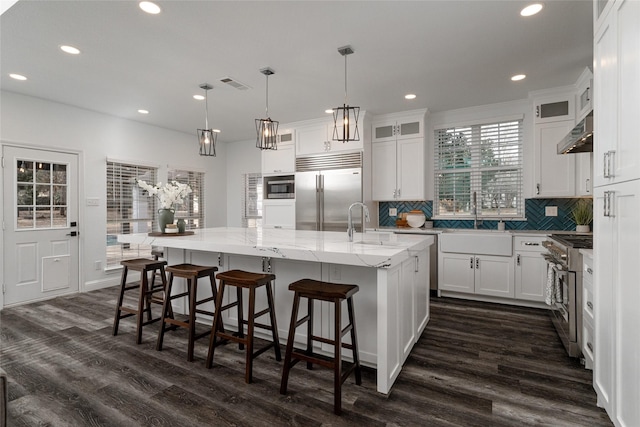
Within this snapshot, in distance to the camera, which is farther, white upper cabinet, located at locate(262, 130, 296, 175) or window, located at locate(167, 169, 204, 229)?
window, located at locate(167, 169, 204, 229)

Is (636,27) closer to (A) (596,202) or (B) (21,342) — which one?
(A) (596,202)

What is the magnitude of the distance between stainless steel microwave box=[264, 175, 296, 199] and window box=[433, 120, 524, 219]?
89.6 inches

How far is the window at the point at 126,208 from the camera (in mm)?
5051

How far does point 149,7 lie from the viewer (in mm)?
2334

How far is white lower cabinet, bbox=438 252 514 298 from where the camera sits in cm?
403

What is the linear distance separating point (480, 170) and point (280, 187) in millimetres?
3078

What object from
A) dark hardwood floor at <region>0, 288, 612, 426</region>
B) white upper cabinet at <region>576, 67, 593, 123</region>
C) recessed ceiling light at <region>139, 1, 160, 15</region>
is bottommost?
dark hardwood floor at <region>0, 288, 612, 426</region>

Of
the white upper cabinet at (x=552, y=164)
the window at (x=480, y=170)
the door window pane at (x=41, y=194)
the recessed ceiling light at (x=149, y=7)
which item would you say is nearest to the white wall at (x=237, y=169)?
the door window pane at (x=41, y=194)

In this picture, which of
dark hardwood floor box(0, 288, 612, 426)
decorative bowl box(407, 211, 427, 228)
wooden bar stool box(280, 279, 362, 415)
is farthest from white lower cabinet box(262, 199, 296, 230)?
wooden bar stool box(280, 279, 362, 415)

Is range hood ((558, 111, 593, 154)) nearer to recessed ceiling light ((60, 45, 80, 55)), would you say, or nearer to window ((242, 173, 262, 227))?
recessed ceiling light ((60, 45, 80, 55))

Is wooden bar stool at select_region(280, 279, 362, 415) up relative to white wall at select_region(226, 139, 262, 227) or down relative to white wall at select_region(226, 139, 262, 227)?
down

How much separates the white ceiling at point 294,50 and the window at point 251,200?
2479 millimetres

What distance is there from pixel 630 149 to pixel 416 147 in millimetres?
3292

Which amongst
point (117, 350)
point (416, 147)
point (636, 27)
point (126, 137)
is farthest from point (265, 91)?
point (636, 27)
